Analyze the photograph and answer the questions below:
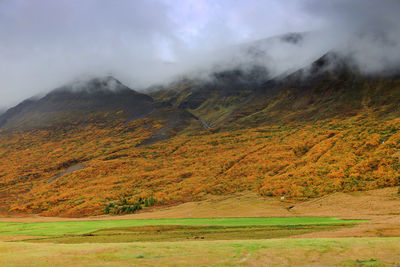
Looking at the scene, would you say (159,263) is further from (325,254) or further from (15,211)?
(15,211)

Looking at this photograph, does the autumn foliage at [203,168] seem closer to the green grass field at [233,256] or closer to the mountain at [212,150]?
the mountain at [212,150]

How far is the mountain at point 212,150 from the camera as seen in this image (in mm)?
58156

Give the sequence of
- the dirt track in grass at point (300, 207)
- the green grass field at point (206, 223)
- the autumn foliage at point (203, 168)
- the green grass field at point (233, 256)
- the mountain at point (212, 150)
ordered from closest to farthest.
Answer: the green grass field at point (233, 256) < the green grass field at point (206, 223) < the dirt track in grass at point (300, 207) < the autumn foliage at point (203, 168) < the mountain at point (212, 150)

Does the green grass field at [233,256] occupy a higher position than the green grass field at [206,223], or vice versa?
the green grass field at [233,256]

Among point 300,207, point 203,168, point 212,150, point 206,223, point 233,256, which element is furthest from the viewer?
point 212,150

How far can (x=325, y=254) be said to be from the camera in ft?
49.0

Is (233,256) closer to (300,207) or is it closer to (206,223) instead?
(206,223)

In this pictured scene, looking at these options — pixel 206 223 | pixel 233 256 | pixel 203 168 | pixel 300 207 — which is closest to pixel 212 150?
pixel 203 168

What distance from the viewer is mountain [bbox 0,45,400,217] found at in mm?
58156

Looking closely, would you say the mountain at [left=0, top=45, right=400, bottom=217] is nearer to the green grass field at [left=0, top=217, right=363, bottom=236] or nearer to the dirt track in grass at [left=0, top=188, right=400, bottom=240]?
the dirt track in grass at [left=0, top=188, right=400, bottom=240]

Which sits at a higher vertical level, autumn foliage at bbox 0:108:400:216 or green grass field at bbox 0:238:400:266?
green grass field at bbox 0:238:400:266

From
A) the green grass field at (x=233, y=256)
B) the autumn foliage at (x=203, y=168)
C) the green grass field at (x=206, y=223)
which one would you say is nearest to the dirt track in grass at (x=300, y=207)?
the autumn foliage at (x=203, y=168)

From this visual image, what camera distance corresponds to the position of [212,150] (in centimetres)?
10212

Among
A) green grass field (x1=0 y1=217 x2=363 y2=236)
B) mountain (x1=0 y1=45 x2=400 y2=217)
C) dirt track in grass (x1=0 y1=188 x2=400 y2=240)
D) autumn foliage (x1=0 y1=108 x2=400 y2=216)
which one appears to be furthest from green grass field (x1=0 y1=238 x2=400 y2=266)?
mountain (x1=0 y1=45 x2=400 y2=217)
